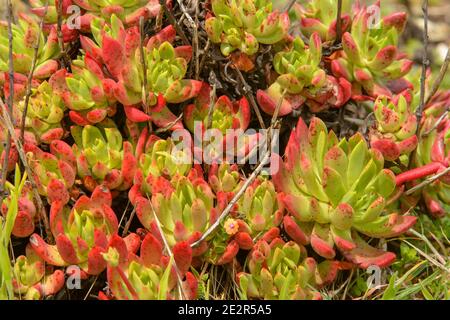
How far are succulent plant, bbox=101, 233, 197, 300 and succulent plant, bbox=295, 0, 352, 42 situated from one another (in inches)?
32.1

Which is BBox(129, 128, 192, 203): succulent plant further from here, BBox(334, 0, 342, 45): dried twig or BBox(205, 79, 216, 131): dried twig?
BBox(334, 0, 342, 45): dried twig

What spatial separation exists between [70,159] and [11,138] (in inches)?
6.4

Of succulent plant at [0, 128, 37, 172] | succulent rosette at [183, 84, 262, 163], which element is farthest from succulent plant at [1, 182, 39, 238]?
succulent rosette at [183, 84, 262, 163]

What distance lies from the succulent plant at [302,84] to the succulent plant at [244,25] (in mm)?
72

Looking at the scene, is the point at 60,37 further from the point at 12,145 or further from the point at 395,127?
the point at 395,127

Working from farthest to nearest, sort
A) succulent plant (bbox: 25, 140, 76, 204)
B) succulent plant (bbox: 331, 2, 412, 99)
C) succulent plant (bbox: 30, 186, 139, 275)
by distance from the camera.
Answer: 1. succulent plant (bbox: 331, 2, 412, 99)
2. succulent plant (bbox: 25, 140, 76, 204)
3. succulent plant (bbox: 30, 186, 139, 275)

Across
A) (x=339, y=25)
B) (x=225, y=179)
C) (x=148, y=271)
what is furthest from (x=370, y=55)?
(x=148, y=271)

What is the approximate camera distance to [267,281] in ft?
5.94

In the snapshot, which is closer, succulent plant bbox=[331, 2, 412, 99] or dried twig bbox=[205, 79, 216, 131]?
dried twig bbox=[205, 79, 216, 131]

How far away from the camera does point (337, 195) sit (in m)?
1.87

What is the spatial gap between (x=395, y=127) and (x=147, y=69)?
70 cm

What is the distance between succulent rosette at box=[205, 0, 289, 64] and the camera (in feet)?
6.61
